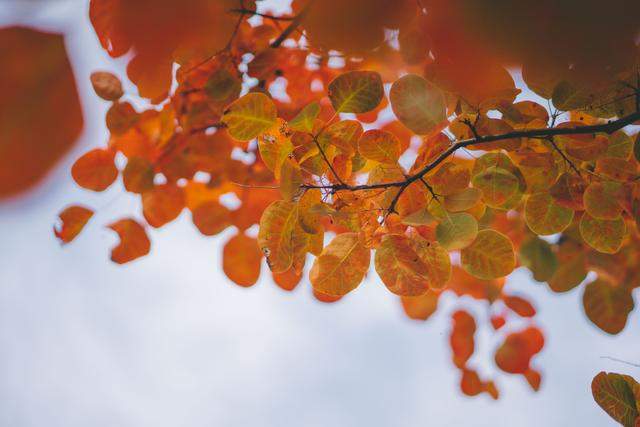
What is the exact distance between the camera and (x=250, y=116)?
2.75 ft

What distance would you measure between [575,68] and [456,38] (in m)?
0.31

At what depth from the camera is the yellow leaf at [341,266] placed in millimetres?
884

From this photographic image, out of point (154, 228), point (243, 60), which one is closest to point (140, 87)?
point (243, 60)

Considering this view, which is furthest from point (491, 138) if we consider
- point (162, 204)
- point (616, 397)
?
point (162, 204)

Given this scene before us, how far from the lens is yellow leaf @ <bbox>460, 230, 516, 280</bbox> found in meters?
0.88

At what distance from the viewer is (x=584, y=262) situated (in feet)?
5.22

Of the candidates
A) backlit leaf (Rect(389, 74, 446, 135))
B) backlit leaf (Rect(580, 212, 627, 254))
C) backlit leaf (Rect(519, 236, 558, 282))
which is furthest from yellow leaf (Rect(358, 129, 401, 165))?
backlit leaf (Rect(519, 236, 558, 282))

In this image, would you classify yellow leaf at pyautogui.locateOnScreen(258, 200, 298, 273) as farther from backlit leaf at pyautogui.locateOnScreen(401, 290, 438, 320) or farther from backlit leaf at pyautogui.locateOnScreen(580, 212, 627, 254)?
backlit leaf at pyautogui.locateOnScreen(401, 290, 438, 320)

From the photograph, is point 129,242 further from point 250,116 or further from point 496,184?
point 496,184

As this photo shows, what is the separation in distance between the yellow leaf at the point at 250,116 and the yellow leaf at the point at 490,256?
1.61 ft

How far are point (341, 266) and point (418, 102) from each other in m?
0.36

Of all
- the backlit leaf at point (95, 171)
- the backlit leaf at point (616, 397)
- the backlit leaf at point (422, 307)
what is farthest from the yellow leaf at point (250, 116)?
the backlit leaf at point (422, 307)

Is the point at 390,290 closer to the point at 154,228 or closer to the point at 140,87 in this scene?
the point at 140,87

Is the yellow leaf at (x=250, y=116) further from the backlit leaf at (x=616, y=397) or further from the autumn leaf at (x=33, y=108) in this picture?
the backlit leaf at (x=616, y=397)
